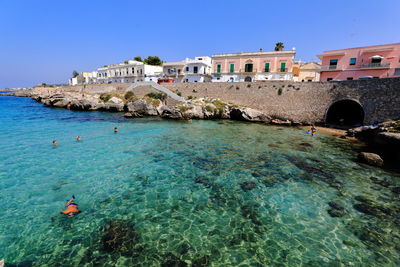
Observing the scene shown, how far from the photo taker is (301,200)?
872cm

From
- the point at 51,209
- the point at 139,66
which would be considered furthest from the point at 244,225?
the point at 139,66

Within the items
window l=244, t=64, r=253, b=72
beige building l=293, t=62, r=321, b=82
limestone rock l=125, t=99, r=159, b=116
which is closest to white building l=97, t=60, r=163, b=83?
limestone rock l=125, t=99, r=159, b=116

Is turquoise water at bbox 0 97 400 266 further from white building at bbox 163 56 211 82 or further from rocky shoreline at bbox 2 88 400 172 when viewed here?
white building at bbox 163 56 211 82

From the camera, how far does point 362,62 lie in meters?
28.1

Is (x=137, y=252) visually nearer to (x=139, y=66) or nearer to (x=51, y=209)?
(x=51, y=209)

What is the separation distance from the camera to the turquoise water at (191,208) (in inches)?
225

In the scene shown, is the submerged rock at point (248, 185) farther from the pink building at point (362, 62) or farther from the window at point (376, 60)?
the window at point (376, 60)

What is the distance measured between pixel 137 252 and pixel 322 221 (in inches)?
286

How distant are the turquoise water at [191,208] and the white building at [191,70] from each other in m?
34.0

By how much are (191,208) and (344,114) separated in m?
34.0

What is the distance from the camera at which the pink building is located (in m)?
26.1

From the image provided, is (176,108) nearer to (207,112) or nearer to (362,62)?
(207,112)

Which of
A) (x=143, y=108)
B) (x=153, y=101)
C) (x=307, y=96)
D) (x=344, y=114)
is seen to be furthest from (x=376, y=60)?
(x=143, y=108)

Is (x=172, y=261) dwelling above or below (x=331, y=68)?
below
